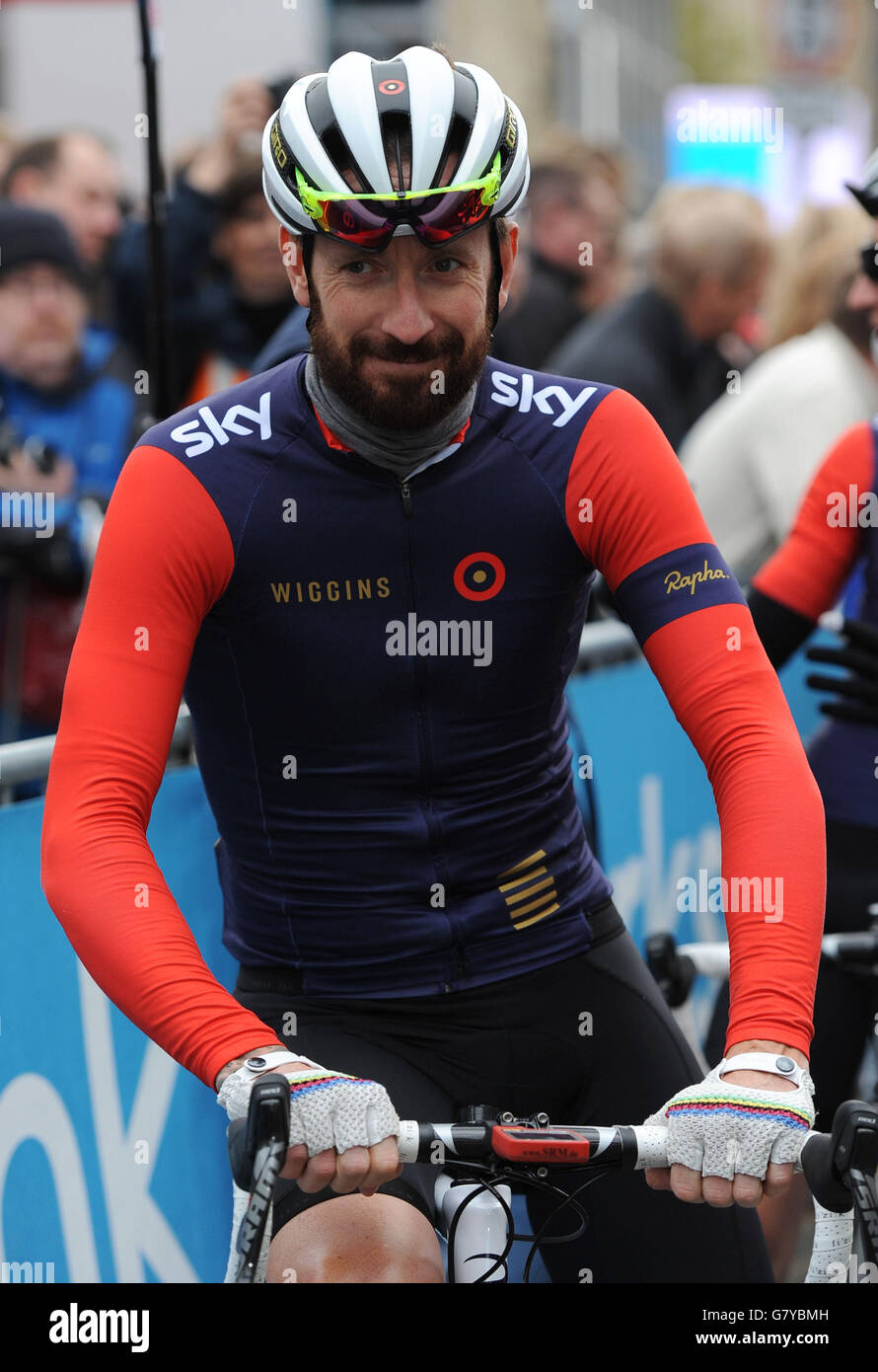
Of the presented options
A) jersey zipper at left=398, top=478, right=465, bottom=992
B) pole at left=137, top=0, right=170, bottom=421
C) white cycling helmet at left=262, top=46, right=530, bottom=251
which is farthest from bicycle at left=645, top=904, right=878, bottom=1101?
pole at left=137, top=0, right=170, bottom=421

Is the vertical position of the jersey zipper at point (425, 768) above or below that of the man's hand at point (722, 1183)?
above

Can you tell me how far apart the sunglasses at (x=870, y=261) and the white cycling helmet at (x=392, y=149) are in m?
1.36

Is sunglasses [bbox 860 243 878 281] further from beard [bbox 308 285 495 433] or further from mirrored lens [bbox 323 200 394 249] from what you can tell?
mirrored lens [bbox 323 200 394 249]

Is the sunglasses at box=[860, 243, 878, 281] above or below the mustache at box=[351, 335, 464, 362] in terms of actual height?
above

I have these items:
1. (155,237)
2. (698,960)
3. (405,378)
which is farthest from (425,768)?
(155,237)

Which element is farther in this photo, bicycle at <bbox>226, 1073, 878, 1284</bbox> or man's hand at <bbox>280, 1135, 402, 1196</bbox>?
man's hand at <bbox>280, 1135, 402, 1196</bbox>

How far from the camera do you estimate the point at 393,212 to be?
115 inches

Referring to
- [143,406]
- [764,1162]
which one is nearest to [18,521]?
[143,406]

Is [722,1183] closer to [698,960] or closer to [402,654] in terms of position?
[402,654]

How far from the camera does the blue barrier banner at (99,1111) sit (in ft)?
11.5

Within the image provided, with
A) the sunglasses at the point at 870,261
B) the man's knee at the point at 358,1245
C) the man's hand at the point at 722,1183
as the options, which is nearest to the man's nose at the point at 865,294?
the sunglasses at the point at 870,261

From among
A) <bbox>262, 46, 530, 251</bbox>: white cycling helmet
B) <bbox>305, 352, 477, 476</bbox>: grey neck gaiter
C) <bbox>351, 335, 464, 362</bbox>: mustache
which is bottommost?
<bbox>305, 352, 477, 476</bbox>: grey neck gaiter

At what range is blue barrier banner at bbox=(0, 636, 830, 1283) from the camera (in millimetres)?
3512

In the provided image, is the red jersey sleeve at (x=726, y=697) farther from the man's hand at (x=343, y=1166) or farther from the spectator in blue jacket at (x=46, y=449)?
the spectator in blue jacket at (x=46, y=449)
